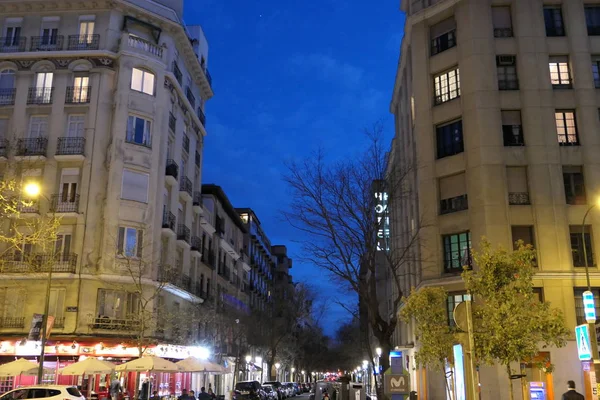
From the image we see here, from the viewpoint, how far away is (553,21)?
3419 centimetres

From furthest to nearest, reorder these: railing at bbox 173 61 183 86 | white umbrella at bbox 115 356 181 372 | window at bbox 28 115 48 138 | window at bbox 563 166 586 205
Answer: railing at bbox 173 61 183 86 < window at bbox 28 115 48 138 < window at bbox 563 166 586 205 < white umbrella at bbox 115 356 181 372

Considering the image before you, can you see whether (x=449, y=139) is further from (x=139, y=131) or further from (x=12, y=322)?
(x=12, y=322)

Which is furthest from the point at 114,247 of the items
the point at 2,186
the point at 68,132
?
the point at 2,186

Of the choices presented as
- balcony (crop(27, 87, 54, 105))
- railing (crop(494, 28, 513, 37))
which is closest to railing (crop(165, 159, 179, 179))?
balcony (crop(27, 87, 54, 105))

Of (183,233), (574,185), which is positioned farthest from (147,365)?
(574,185)

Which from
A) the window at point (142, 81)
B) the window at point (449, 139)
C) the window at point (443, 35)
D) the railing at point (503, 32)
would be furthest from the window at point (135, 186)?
the railing at point (503, 32)

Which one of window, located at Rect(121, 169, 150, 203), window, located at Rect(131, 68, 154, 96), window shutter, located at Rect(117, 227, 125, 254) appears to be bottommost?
window shutter, located at Rect(117, 227, 125, 254)

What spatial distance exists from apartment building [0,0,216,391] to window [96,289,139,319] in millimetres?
64

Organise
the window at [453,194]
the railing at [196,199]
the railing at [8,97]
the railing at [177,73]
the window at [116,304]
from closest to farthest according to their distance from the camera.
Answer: the window at [453,194]
the window at [116,304]
the railing at [8,97]
the railing at [177,73]
the railing at [196,199]

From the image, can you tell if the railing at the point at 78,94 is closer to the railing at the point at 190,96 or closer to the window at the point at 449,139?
the railing at the point at 190,96

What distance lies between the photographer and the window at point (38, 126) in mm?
37969

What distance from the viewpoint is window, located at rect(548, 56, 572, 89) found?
109 feet

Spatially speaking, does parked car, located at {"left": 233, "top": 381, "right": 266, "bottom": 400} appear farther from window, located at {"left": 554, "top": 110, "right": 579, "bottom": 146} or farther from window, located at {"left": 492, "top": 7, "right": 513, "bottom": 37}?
window, located at {"left": 492, "top": 7, "right": 513, "bottom": 37}

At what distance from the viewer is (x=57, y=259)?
35.1 metres
